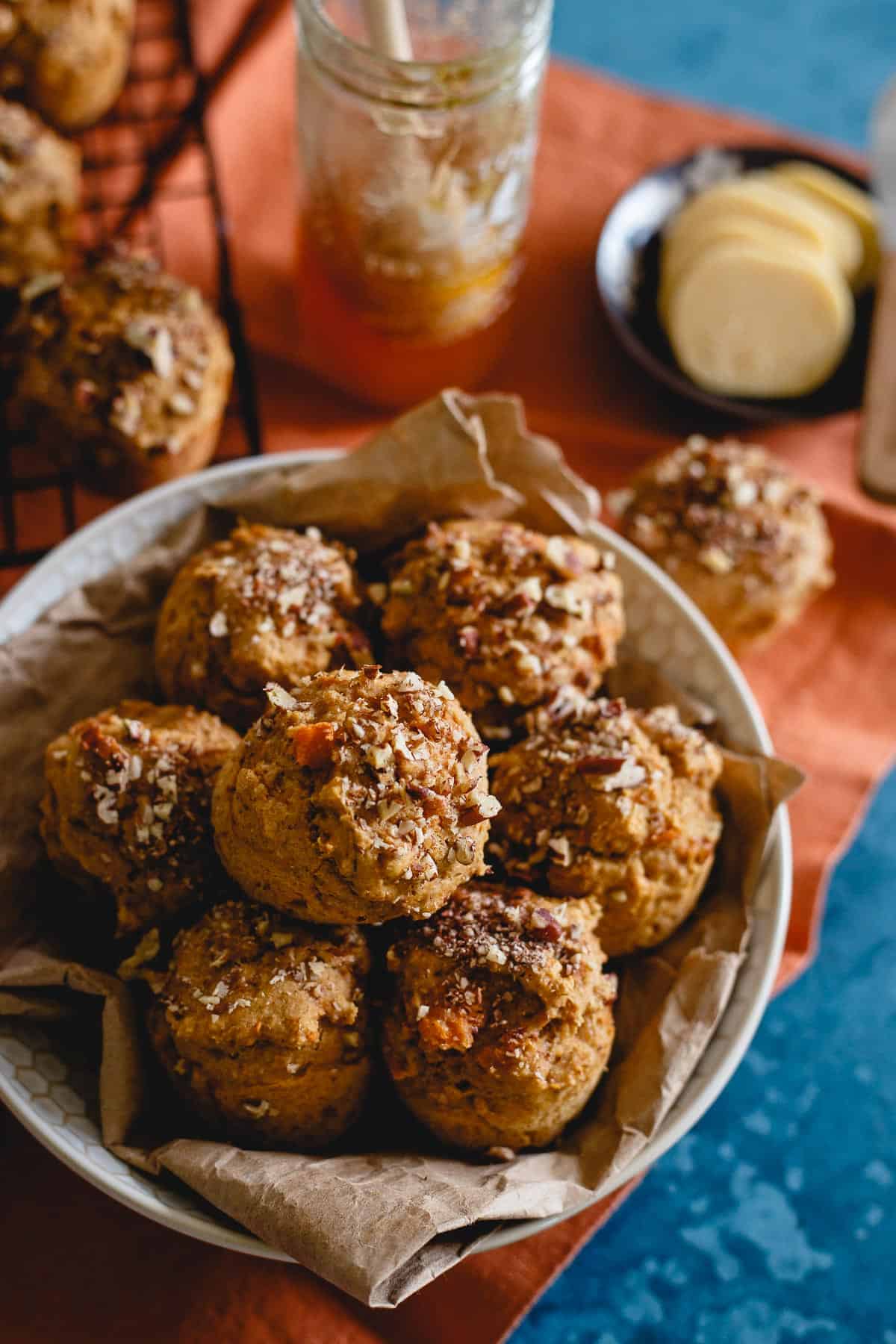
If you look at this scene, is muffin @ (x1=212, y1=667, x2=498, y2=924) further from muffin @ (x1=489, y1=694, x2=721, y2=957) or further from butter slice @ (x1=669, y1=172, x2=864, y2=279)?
butter slice @ (x1=669, y1=172, x2=864, y2=279)

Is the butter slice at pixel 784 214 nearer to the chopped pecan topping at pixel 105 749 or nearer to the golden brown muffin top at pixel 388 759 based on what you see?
the golden brown muffin top at pixel 388 759

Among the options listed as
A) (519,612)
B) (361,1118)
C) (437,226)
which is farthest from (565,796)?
(437,226)

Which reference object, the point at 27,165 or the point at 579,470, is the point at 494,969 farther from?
the point at 27,165

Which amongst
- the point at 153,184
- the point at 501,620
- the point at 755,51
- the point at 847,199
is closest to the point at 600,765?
the point at 501,620

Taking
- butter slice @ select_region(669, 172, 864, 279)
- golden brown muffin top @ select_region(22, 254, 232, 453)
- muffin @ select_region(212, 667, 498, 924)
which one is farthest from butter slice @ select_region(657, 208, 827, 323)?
muffin @ select_region(212, 667, 498, 924)

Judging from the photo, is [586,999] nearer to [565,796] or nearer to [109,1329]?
[565,796]
